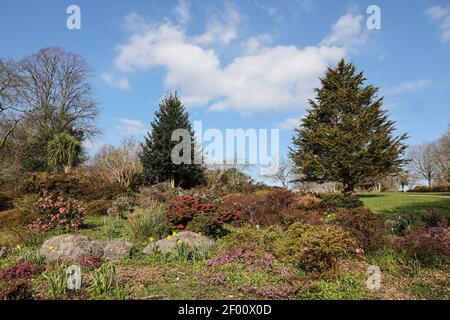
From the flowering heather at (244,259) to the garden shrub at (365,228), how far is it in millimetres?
1851

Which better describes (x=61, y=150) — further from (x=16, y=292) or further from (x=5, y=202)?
(x=16, y=292)

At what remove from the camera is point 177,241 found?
571 cm

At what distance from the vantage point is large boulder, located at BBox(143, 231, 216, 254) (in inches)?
225

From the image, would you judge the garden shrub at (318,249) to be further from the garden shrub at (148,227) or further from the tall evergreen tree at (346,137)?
the tall evergreen tree at (346,137)

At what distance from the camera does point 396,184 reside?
46906mm

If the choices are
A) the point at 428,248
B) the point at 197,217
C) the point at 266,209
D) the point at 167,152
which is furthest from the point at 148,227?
the point at 167,152

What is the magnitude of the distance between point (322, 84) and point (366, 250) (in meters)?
19.8

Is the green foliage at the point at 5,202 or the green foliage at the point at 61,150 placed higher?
the green foliage at the point at 61,150

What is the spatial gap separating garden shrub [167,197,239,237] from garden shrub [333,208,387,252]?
110 inches

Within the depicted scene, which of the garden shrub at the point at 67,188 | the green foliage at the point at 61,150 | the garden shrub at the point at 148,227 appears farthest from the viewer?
the green foliage at the point at 61,150

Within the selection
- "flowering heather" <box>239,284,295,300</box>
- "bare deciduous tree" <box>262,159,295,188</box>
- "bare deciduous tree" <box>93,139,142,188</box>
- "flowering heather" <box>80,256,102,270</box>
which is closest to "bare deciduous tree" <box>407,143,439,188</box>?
"bare deciduous tree" <box>262,159,295,188</box>

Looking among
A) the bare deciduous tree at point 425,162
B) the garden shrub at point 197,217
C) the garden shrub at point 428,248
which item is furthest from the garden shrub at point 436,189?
the garden shrub at point 197,217

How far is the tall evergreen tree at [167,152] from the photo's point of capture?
2009 cm
